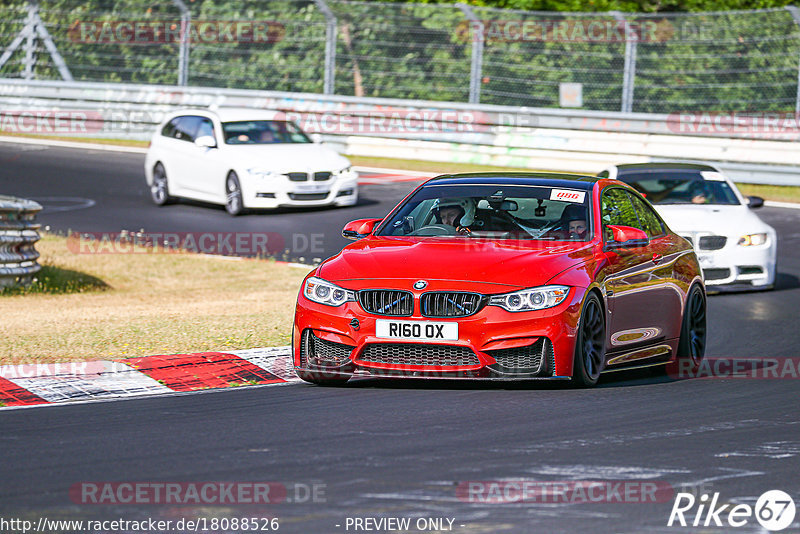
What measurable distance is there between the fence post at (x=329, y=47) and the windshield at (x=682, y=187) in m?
12.8

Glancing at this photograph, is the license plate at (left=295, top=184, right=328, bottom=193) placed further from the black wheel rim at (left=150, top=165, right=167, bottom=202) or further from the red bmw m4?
the red bmw m4

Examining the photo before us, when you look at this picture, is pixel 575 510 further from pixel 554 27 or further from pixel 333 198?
pixel 554 27

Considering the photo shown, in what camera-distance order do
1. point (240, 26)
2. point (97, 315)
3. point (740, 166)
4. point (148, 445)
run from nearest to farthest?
point (148, 445) → point (97, 315) → point (740, 166) → point (240, 26)

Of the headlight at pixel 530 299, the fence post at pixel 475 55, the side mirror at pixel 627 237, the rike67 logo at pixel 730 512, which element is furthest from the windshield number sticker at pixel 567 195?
the fence post at pixel 475 55

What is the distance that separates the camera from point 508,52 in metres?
26.5

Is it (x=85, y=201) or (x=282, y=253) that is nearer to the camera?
(x=282, y=253)

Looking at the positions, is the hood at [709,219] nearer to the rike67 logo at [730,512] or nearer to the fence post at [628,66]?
the rike67 logo at [730,512]

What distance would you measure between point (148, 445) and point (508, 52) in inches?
797

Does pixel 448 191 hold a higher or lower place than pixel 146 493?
higher

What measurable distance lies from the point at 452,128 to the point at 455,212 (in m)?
17.4

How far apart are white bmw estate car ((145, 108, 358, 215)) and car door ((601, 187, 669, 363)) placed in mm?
11401

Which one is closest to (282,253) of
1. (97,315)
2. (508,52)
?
(97,315)

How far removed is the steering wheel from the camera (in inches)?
382

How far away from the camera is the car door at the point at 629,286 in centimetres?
940
